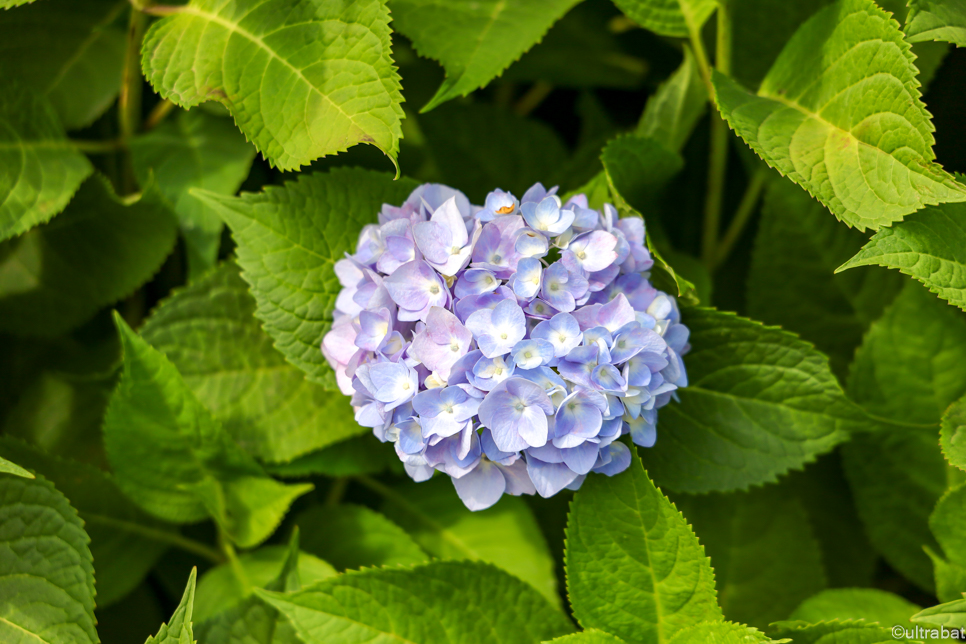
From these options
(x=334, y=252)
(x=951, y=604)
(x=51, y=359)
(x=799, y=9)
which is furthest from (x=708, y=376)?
(x=51, y=359)

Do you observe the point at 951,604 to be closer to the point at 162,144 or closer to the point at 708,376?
the point at 708,376

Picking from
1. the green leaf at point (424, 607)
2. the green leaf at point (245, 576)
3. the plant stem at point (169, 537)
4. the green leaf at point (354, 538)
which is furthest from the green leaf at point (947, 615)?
the plant stem at point (169, 537)

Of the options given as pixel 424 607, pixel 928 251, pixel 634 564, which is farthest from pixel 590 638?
pixel 928 251

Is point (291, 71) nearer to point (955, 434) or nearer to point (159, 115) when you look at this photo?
point (159, 115)

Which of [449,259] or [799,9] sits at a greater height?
[799,9]

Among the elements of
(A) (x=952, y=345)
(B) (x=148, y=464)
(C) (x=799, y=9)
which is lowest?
(B) (x=148, y=464)

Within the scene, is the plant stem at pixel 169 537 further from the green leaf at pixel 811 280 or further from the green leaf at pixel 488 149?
the green leaf at pixel 811 280

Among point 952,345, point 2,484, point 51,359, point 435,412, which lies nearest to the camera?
point 435,412
